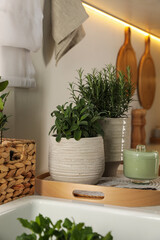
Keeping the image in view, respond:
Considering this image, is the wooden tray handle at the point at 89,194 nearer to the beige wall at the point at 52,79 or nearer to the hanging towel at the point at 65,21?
the beige wall at the point at 52,79

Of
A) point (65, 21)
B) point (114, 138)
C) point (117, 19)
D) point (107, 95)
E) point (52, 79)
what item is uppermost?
point (117, 19)

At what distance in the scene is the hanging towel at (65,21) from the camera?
1111 mm

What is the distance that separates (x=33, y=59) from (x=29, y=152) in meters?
0.57

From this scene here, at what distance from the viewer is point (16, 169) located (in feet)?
2.14

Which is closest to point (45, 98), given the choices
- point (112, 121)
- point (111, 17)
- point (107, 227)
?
point (112, 121)

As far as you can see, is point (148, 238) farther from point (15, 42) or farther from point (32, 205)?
point (15, 42)

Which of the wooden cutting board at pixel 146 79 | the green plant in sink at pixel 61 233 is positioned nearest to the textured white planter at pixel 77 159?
the green plant in sink at pixel 61 233

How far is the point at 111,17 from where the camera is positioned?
2432 mm

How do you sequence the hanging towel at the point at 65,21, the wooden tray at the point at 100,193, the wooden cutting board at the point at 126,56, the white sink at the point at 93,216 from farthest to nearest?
1. the wooden cutting board at the point at 126,56
2. the hanging towel at the point at 65,21
3. the wooden tray at the point at 100,193
4. the white sink at the point at 93,216

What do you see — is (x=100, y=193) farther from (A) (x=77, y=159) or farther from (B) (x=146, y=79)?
(B) (x=146, y=79)

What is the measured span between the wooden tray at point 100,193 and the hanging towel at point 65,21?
0.59 metres

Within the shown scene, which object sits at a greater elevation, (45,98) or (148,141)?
(45,98)

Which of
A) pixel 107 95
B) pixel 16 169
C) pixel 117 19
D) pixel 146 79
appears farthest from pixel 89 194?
pixel 146 79

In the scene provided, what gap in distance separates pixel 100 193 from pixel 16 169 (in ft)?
0.56
